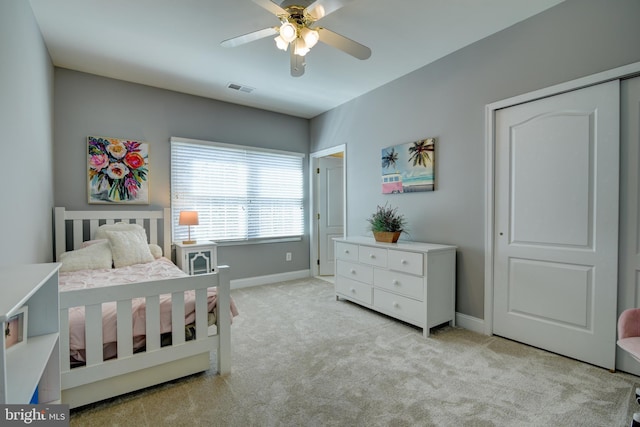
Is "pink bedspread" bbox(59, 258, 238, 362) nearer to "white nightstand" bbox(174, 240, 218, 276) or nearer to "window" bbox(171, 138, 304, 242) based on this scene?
"white nightstand" bbox(174, 240, 218, 276)

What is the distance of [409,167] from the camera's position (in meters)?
3.33

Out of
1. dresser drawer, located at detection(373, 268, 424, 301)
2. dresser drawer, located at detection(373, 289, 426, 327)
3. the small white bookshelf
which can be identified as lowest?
dresser drawer, located at detection(373, 289, 426, 327)

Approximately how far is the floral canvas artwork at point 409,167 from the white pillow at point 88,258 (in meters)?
2.95

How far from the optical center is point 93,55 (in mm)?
2895

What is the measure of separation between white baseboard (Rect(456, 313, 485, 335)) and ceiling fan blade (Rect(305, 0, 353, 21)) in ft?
8.94

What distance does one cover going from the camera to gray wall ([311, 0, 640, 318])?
208 cm

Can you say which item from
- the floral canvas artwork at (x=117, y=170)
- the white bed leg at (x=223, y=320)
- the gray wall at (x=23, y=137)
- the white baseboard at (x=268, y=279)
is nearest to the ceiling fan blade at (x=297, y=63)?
the white bed leg at (x=223, y=320)

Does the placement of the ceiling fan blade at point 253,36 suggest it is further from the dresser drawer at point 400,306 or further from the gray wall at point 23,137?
the dresser drawer at point 400,306

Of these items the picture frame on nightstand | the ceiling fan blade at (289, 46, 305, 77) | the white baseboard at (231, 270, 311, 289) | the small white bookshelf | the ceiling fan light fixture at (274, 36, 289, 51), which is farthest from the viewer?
the white baseboard at (231, 270, 311, 289)

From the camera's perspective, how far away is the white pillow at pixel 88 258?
2605mm

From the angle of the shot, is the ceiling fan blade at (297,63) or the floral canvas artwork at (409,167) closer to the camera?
the ceiling fan blade at (297,63)

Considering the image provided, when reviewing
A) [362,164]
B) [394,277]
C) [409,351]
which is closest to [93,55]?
[362,164]

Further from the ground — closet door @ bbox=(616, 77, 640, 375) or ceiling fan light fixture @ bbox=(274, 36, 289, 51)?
ceiling fan light fixture @ bbox=(274, 36, 289, 51)

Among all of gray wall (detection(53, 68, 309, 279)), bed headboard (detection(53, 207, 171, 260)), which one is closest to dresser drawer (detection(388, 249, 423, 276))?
gray wall (detection(53, 68, 309, 279))
